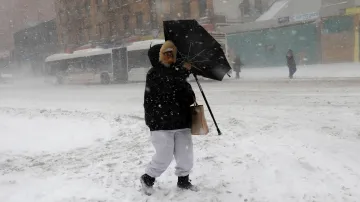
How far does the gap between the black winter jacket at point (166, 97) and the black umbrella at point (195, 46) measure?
0.64 ft

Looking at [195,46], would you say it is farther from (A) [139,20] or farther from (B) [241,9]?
(A) [139,20]

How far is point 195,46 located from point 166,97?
27.3 inches

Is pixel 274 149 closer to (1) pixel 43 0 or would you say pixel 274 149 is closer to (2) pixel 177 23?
(2) pixel 177 23

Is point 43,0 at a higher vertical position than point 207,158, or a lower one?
higher

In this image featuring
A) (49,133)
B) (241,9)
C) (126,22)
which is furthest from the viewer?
(126,22)

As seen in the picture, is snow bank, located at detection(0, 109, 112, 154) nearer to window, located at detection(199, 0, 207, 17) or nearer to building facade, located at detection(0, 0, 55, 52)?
window, located at detection(199, 0, 207, 17)

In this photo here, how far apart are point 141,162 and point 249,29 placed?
29.3m

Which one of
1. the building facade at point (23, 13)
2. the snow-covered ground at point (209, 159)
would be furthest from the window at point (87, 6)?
the snow-covered ground at point (209, 159)

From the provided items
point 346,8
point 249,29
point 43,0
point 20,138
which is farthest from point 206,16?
point 43,0

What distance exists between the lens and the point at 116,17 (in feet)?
143

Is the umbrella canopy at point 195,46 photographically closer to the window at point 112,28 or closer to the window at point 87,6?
the window at point 112,28

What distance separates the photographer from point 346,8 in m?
26.6

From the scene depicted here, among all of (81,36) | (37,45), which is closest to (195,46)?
(81,36)

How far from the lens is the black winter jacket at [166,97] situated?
3.90 m
